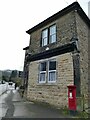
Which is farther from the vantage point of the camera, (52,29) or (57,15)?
(52,29)

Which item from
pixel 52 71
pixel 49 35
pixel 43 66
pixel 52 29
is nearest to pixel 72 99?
pixel 52 71

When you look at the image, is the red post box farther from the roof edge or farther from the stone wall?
the roof edge

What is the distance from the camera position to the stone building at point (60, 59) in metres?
10.5

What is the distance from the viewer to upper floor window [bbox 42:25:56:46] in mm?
13264

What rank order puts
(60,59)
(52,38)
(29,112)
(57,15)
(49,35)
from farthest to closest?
(49,35)
(52,38)
(57,15)
(60,59)
(29,112)

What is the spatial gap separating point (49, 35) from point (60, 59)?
3102mm

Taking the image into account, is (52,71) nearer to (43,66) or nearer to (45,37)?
→ (43,66)

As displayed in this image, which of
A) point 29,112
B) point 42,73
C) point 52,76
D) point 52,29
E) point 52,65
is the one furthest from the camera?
point 52,29

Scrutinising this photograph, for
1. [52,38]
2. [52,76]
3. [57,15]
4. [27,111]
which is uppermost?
[57,15]

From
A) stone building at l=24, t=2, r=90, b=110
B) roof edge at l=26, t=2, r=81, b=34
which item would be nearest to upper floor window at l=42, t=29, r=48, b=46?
stone building at l=24, t=2, r=90, b=110

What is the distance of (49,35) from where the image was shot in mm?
13703

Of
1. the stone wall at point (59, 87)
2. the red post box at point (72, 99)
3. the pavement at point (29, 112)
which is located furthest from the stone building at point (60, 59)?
the pavement at point (29, 112)

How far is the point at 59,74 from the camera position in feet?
37.1

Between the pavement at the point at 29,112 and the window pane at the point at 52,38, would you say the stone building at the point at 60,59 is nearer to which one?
the window pane at the point at 52,38
